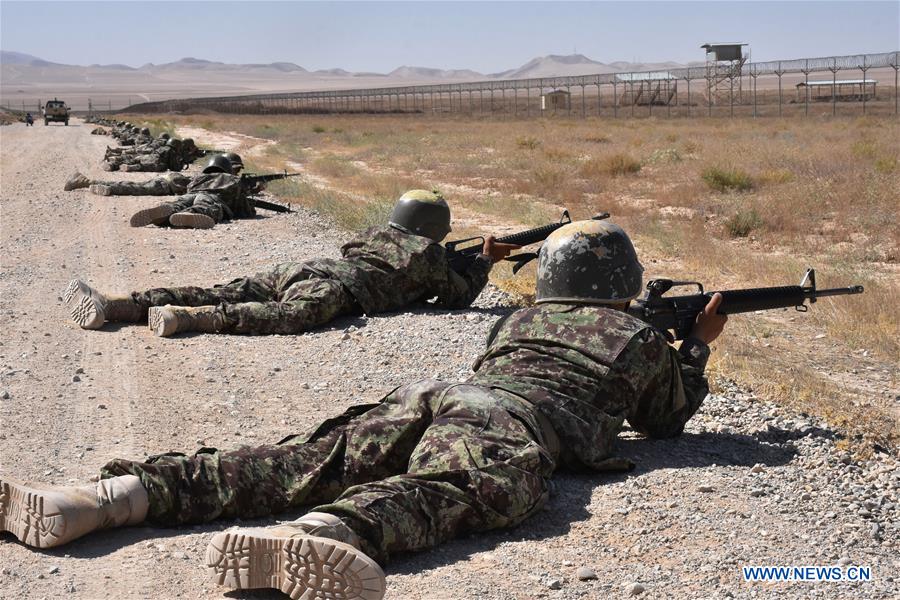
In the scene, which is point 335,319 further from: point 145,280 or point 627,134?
point 627,134

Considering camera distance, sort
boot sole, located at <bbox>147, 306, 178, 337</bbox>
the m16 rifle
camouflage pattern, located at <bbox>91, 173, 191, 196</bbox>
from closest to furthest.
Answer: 1. boot sole, located at <bbox>147, 306, 178, 337</bbox>
2. the m16 rifle
3. camouflage pattern, located at <bbox>91, 173, 191, 196</bbox>

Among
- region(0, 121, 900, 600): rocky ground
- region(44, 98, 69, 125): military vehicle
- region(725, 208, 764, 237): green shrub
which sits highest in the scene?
region(44, 98, 69, 125): military vehicle

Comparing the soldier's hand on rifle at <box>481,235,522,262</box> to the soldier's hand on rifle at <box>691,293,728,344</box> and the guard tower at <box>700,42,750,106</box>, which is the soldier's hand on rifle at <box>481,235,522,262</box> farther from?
the guard tower at <box>700,42,750,106</box>

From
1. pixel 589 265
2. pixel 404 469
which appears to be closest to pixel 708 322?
pixel 589 265

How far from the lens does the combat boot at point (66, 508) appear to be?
3857 millimetres

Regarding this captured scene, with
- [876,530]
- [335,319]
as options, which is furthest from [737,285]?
[876,530]

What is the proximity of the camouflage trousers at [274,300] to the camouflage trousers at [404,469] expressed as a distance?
145 inches

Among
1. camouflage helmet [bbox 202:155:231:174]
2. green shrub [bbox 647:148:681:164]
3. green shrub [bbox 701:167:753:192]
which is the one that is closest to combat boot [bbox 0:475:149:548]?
camouflage helmet [bbox 202:155:231:174]

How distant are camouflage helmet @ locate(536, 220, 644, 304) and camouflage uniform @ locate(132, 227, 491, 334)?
3368 millimetres

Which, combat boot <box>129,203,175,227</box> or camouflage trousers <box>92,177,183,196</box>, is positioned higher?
camouflage trousers <box>92,177,183,196</box>

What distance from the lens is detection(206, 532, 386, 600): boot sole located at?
10.5 ft

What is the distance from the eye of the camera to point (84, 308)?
828 centimetres

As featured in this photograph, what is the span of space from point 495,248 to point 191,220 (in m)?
6.77

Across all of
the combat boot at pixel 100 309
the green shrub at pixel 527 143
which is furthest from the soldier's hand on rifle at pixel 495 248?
the green shrub at pixel 527 143
